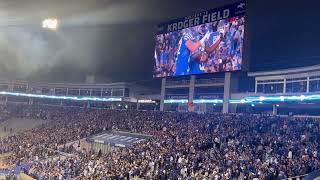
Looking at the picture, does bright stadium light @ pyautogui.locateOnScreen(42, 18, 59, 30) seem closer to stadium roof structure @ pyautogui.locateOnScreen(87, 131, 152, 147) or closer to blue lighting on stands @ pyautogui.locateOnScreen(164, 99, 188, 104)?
stadium roof structure @ pyautogui.locateOnScreen(87, 131, 152, 147)

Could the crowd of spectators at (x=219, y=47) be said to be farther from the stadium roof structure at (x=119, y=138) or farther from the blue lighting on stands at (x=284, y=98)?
the stadium roof structure at (x=119, y=138)

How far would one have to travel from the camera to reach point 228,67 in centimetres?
4488

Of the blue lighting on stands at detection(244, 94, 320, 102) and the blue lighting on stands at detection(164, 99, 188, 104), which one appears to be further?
the blue lighting on stands at detection(164, 99, 188, 104)

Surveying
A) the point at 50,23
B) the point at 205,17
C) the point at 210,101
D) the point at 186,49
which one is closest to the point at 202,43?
the point at 186,49

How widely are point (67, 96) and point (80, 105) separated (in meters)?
3.52

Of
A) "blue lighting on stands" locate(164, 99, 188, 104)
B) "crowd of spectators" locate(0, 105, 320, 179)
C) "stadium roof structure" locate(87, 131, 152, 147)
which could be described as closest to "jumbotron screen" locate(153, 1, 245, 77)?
"blue lighting on stands" locate(164, 99, 188, 104)

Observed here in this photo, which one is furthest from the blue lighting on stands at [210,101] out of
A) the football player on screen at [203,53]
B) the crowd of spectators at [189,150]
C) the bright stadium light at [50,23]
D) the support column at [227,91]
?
the bright stadium light at [50,23]

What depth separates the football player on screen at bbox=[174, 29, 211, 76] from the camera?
159 feet

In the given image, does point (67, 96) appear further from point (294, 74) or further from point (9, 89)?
point (294, 74)

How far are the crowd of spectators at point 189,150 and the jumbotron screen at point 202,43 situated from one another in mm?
5298

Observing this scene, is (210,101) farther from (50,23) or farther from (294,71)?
(50,23)

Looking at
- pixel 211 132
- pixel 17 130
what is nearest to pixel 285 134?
pixel 211 132

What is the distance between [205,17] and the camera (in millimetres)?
48594

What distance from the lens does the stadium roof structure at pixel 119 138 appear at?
42.7 metres
